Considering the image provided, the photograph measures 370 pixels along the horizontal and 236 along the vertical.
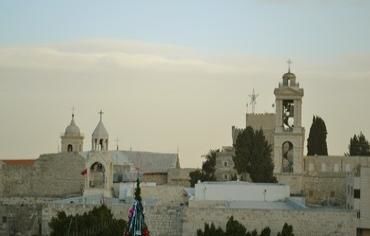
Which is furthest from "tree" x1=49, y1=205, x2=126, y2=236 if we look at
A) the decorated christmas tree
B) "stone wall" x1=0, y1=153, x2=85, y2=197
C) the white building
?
"stone wall" x1=0, y1=153, x2=85, y2=197

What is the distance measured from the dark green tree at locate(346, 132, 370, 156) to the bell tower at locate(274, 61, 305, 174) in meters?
10.3

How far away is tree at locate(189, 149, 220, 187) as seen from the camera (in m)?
61.2

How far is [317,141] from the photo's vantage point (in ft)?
205

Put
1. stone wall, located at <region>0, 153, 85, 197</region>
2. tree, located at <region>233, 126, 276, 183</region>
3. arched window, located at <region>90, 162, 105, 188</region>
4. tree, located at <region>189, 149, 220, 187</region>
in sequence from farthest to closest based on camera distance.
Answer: tree, located at <region>189, 149, 220, 187</region>
stone wall, located at <region>0, 153, 85, 197</region>
tree, located at <region>233, 126, 276, 183</region>
arched window, located at <region>90, 162, 105, 188</region>

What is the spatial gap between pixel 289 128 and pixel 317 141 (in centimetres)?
514

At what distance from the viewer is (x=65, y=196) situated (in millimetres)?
58844

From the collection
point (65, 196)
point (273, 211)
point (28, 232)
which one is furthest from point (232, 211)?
point (65, 196)

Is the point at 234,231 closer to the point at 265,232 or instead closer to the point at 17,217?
the point at 265,232

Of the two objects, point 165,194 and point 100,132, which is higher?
point 100,132

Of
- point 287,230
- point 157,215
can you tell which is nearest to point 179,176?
point 157,215

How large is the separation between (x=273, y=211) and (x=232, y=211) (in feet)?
5.34

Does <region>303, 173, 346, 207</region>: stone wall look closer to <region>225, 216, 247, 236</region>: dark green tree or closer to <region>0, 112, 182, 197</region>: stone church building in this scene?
<region>0, 112, 182, 197</region>: stone church building

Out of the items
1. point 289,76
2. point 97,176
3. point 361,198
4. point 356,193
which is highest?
point 289,76

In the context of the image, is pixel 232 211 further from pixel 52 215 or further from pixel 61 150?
pixel 61 150
